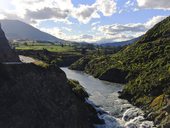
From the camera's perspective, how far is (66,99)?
75938mm

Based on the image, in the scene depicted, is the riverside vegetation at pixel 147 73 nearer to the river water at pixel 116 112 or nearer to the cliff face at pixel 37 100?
the river water at pixel 116 112

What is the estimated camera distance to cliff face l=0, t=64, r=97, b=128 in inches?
2547

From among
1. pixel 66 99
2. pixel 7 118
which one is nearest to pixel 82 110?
pixel 66 99

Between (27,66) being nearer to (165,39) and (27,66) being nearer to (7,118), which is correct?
(7,118)

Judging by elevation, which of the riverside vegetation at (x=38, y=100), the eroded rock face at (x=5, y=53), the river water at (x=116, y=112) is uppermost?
the eroded rock face at (x=5, y=53)

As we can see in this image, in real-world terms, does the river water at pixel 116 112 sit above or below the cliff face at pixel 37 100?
below

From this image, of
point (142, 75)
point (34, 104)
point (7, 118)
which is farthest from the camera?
point (142, 75)

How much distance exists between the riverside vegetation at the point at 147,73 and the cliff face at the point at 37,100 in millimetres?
18689

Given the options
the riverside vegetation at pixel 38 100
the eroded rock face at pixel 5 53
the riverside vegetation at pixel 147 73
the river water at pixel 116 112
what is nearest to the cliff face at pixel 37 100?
the riverside vegetation at pixel 38 100

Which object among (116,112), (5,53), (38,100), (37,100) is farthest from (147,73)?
(37,100)

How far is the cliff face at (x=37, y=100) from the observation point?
2547 inches

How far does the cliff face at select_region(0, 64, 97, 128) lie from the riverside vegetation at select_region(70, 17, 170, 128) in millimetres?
18689

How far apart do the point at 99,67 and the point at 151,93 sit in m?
85.6

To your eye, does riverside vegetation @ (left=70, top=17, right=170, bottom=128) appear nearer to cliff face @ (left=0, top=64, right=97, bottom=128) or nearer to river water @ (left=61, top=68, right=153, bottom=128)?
river water @ (left=61, top=68, right=153, bottom=128)
